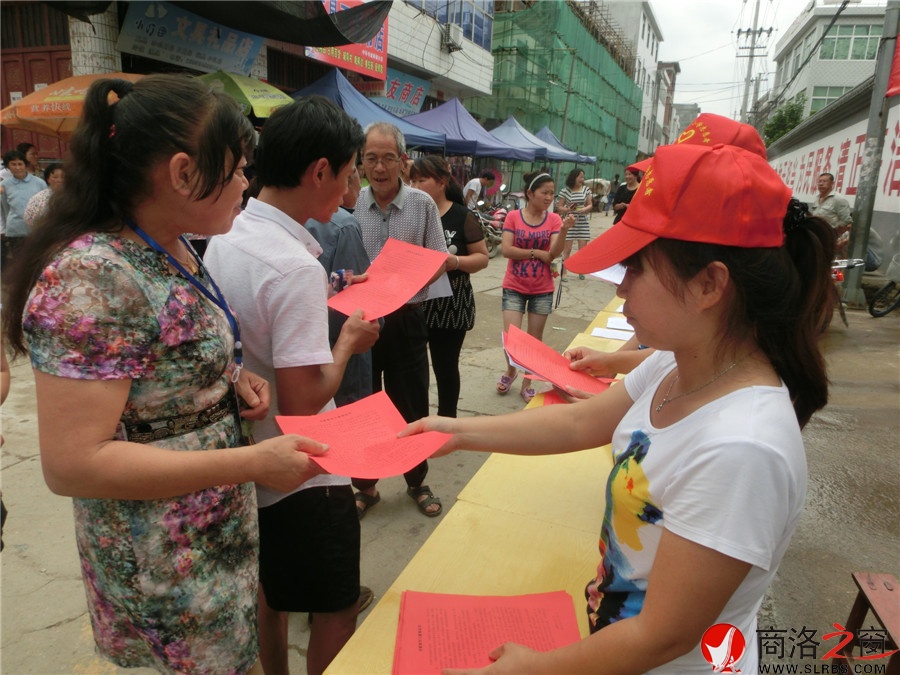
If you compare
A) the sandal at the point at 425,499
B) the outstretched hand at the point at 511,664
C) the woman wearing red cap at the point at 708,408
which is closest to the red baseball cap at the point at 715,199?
the woman wearing red cap at the point at 708,408

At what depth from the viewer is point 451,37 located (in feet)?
44.4

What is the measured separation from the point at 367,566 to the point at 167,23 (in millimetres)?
6342

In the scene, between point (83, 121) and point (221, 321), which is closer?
point (83, 121)

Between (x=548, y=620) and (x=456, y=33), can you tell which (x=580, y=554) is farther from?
(x=456, y=33)

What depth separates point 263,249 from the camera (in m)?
1.29

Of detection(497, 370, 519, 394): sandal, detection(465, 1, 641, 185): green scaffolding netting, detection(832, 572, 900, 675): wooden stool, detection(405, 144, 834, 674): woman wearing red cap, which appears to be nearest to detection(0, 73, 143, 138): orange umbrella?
detection(497, 370, 519, 394): sandal

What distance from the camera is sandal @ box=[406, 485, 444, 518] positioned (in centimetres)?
289

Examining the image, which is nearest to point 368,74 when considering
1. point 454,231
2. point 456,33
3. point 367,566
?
point 456,33

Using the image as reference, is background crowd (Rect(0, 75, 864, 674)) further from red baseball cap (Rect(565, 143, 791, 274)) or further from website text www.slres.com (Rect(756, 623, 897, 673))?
website text www.slres.com (Rect(756, 623, 897, 673))

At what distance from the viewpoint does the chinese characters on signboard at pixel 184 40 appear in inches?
230

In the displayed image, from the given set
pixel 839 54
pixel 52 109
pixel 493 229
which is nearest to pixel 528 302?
pixel 52 109

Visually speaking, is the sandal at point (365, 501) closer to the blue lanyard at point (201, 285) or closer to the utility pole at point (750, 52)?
the blue lanyard at point (201, 285)

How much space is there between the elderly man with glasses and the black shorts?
1369mm

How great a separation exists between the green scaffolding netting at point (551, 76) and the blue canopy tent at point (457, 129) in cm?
653
